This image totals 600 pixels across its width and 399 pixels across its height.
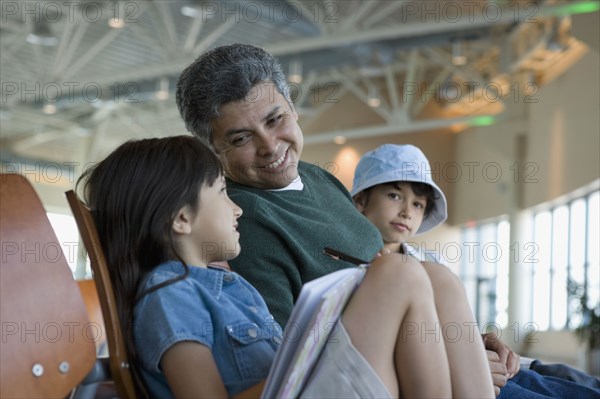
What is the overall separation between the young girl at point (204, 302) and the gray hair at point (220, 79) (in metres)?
0.52

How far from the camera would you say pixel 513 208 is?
51.5 feet

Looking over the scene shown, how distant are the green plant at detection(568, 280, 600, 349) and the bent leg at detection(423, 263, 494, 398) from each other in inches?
358

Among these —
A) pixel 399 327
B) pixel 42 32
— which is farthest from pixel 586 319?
pixel 399 327

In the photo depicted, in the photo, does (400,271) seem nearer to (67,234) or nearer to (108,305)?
(108,305)

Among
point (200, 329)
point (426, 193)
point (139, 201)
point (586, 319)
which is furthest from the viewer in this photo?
point (586, 319)

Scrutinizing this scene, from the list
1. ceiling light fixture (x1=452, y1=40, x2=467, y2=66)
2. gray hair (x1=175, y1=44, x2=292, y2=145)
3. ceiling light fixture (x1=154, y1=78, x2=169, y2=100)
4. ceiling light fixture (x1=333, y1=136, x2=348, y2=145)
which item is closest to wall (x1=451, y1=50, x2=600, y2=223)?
ceiling light fixture (x1=452, y1=40, x2=467, y2=66)

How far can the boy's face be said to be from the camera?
122 inches

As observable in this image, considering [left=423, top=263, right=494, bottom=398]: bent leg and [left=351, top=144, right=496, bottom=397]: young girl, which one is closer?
[left=423, top=263, right=494, bottom=398]: bent leg

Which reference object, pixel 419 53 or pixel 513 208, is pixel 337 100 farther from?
pixel 513 208

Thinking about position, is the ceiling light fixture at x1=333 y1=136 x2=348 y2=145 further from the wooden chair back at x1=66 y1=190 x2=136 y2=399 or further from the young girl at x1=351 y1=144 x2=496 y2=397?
the wooden chair back at x1=66 y1=190 x2=136 y2=399

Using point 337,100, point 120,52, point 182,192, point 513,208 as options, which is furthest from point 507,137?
point 182,192

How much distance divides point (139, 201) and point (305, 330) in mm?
427

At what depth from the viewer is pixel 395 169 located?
10.2 ft

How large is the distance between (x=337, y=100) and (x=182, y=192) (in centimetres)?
1662
